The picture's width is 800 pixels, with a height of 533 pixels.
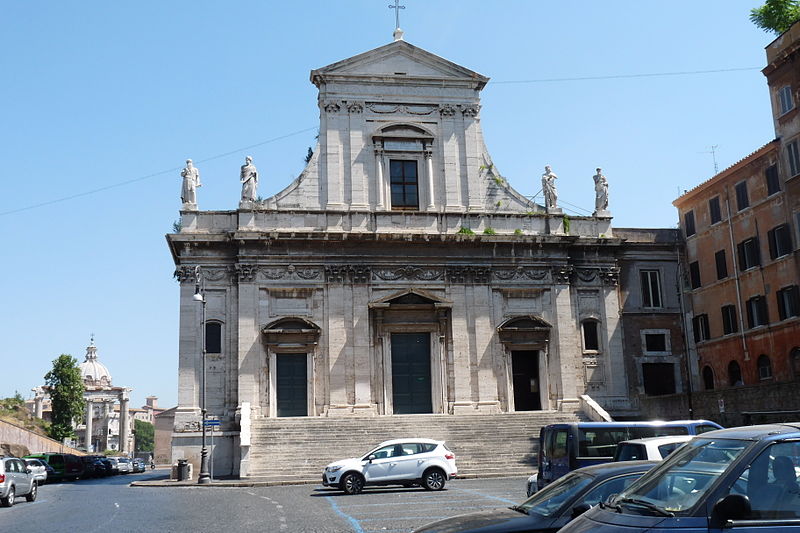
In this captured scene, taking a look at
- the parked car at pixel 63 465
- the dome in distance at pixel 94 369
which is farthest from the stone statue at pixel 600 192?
the dome in distance at pixel 94 369

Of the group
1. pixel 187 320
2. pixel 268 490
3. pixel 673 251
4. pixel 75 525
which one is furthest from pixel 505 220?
pixel 75 525

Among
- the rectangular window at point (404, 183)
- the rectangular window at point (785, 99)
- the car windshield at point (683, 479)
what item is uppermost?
the rectangular window at point (785, 99)

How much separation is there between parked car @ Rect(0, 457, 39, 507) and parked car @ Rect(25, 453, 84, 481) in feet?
53.4

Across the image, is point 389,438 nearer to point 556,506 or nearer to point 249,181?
point 249,181

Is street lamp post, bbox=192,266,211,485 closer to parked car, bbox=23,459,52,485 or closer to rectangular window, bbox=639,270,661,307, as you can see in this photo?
parked car, bbox=23,459,52,485

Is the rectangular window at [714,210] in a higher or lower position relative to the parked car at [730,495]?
higher

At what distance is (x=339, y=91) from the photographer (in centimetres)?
3753

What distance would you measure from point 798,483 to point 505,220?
3173cm

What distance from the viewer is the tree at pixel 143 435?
146 m

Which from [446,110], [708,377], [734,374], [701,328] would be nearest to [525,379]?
[708,377]

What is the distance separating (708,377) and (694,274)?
481cm

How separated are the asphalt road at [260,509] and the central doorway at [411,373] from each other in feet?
31.1

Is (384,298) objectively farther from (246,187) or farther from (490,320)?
(246,187)

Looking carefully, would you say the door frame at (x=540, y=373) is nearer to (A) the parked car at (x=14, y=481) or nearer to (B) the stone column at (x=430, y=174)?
(B) the stone column at (x=430, y=174)
